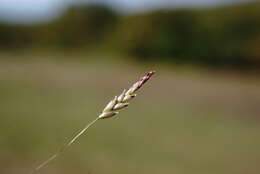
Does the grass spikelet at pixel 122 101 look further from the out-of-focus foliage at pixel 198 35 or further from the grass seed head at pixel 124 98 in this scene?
the out-of-focus foliage at pixel 198 35

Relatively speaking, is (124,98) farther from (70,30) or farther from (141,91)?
(70,30)

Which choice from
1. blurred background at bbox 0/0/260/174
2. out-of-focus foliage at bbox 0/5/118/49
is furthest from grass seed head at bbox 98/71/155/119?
out-of-focus foliage at bbox 0/5/118/49

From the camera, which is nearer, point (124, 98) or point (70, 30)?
point (124, 98)

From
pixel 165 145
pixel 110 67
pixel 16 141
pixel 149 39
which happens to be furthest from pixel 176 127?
pixel 149 39

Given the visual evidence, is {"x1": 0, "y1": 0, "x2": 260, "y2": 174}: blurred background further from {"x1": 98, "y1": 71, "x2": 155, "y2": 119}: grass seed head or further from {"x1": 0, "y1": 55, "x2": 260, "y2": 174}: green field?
{"x1": 98, "y1": 71, "x2": 155, "y2": 119}: grass seed head

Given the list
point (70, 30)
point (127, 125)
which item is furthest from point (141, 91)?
point (70, 30)

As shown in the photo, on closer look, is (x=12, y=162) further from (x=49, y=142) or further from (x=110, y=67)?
(x=110, y=67)

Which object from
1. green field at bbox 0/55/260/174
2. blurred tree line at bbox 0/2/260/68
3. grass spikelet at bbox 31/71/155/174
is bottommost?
green field at bbox 0/55/260/174
